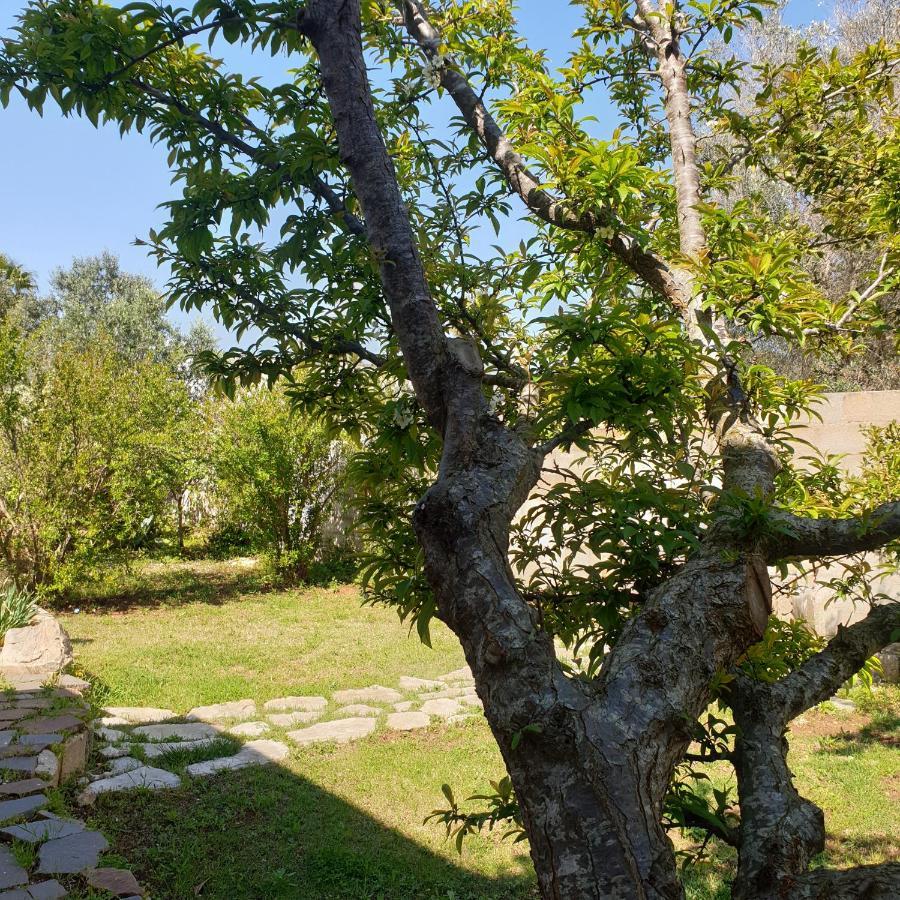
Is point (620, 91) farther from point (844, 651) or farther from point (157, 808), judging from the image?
point (157, 808)

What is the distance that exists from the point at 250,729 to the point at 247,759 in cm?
59

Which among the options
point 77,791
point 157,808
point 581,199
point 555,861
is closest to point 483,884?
point 157,808

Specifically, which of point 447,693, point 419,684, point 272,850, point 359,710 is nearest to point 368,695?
point 359,710

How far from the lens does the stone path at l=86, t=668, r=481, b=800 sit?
15.7 feet

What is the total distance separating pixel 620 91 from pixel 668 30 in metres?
0.62

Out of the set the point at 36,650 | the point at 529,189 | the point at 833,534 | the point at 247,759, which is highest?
the point at 529,189

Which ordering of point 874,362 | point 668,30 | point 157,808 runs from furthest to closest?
point 874,362 → point 157,808 → point 668,30

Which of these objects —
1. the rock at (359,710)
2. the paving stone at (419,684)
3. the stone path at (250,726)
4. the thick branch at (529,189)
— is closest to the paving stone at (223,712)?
the stone path at (250,726)

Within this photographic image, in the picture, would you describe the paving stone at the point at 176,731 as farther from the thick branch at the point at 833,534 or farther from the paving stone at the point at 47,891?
the thick branch at the point at 833,534

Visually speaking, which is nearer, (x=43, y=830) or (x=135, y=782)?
(x=43, y=830)

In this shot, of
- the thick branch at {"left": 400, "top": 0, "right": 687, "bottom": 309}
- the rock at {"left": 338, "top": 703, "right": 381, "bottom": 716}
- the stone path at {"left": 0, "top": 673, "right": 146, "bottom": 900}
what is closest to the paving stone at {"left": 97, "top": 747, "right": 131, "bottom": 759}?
the stone path at {"left": 0, "top": 673, "right": 146, "bottom": 900}

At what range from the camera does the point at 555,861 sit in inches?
45.6

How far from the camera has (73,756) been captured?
14.7ft

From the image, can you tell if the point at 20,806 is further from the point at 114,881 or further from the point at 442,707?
the point at 442,707
